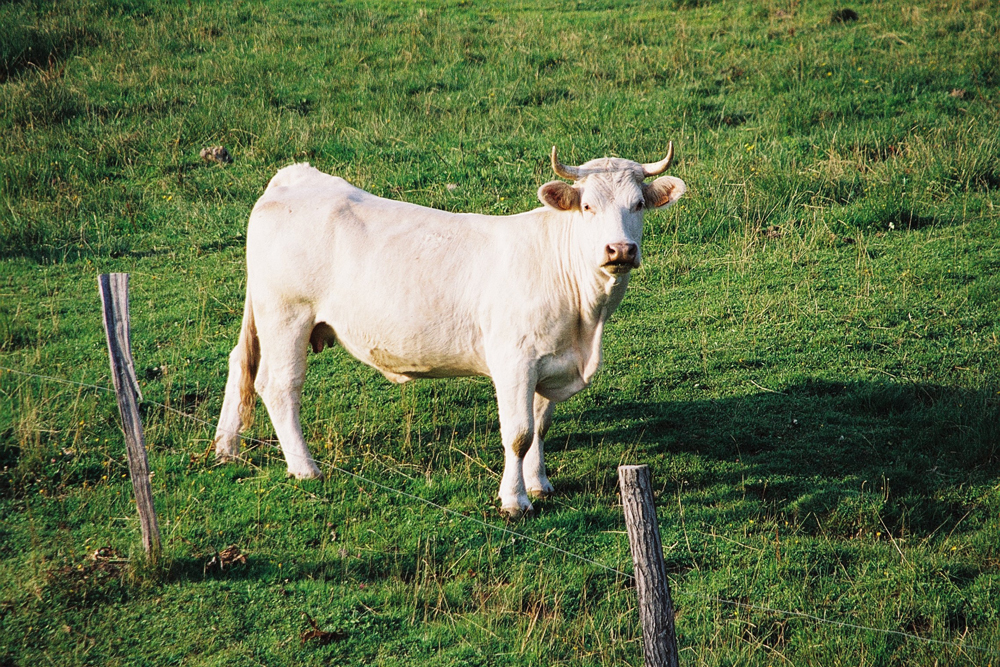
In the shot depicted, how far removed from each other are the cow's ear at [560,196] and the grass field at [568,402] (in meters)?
2.01

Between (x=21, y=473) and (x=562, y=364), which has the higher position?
(x=562, y=364)

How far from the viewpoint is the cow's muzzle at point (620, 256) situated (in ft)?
19.0

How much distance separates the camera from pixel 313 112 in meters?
14.1

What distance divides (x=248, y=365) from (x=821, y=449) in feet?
14.8

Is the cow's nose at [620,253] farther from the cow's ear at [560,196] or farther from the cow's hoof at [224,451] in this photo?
the cow's hoof at [224,451]

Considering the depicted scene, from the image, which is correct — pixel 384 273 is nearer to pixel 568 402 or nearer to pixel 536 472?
pixel 536 472

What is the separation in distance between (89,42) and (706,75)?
10.6m

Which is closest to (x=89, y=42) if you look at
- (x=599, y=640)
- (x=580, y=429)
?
(x=580, y=429)

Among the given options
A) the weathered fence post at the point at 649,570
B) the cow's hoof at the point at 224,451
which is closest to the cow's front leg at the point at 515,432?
the cow's hoof at the point at 224,451

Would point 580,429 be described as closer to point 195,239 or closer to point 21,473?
point 21,473

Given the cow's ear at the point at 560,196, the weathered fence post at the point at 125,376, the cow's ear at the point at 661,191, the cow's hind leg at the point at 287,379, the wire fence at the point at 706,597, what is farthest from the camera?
the cow's hind leg at the point at 287,379

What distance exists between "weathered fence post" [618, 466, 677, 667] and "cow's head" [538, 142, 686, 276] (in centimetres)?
207

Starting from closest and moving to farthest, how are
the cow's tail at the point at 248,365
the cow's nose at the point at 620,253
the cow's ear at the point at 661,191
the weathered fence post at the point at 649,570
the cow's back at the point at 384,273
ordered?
the weathered fence post at the point at 649,570
the cow's nose at the point at 620,253
the cow's ear at the point at 661,191
the cow's back at the point at 384,273
the cow's tail at the point at 248,365

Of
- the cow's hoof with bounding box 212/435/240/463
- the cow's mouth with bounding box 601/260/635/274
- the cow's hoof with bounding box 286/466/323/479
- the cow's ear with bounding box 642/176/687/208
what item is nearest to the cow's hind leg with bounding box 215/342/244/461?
the cow's hoof with bounding box 212/435/240/463
